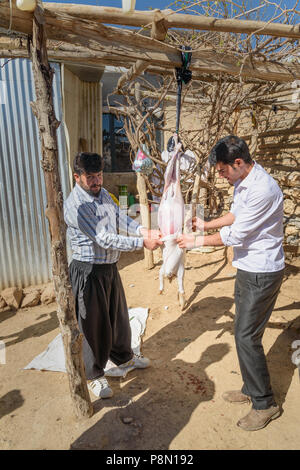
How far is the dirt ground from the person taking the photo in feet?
7.61

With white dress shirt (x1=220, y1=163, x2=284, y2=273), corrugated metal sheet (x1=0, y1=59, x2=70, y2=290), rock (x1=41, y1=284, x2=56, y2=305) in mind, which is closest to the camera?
white dress shirt (x1=220, y1=163, x2=284, y2=273)

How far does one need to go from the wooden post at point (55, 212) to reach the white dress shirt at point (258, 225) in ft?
4.14

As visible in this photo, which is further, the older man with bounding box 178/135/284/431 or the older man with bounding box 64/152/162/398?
the older man with bounding box 64/152/162/398

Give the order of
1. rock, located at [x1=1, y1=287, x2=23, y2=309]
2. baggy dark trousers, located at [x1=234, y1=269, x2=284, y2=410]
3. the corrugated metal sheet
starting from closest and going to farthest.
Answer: baggy dark trousers, located at [x1=234, y1=269, x2=284, y2=410] < the corrugated metal sheet < rock, located at [x1=1, y1=287, x2=23, y2=309]

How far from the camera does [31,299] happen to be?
4766mm

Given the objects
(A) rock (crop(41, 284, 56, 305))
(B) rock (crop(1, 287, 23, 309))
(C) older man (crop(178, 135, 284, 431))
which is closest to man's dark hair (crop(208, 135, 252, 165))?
(C) older man (crop(178, 135, 284, 431))

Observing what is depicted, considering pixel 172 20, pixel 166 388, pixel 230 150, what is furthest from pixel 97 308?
pixel 172 20

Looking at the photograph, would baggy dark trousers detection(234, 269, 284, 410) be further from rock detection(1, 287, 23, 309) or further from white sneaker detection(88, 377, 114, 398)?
rock detection(1, 287, 23, 309)

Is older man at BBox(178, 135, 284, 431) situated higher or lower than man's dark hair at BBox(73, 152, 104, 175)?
lower

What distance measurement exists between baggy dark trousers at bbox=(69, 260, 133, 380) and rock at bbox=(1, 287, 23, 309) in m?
2.48

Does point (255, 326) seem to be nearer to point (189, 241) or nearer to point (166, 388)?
point (189, 241)

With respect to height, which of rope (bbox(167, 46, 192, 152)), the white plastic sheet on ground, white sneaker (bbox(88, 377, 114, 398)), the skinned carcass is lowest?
the white plastic sheet on ground
